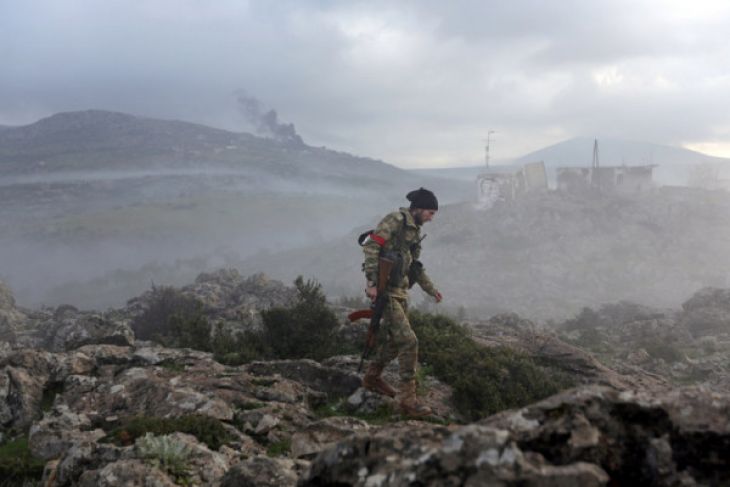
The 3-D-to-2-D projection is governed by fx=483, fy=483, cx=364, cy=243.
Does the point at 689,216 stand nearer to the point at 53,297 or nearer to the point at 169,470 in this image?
the point at 169,470

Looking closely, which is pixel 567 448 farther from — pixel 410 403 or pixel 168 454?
pixel 410 403

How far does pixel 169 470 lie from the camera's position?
13.0 feet

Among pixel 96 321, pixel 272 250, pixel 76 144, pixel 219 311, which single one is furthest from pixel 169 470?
pixel 76 144

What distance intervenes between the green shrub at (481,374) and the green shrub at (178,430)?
3.59 metres

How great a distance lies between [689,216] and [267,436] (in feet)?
→ 220

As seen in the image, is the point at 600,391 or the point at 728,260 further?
the point at 728,260

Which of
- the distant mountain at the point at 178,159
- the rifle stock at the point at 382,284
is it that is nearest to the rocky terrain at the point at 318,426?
the rifle stock at the point at 382,284

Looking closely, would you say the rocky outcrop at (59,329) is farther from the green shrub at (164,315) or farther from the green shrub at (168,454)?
the green shrub at (168,454)

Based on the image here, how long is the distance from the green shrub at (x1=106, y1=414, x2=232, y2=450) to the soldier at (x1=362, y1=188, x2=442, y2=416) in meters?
2.25

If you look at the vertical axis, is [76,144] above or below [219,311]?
above

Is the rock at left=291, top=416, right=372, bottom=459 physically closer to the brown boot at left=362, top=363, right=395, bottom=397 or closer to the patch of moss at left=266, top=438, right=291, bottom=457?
the patch of moss at left=266, top=438, right=291, bottom=457

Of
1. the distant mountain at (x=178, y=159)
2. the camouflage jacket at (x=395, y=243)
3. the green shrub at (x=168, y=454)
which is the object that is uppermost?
the distant mountain at (x=178, y=159)

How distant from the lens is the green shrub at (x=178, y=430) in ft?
15.8

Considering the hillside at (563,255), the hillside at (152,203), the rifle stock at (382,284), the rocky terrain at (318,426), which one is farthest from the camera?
the hillside at (152,203)
